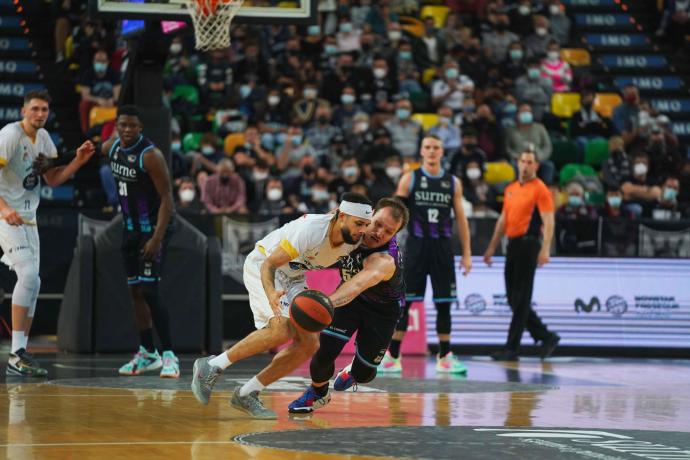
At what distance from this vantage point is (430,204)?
12.6 metres

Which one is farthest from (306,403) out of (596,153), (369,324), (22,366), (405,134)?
(596,153)

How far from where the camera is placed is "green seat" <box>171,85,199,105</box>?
2034cm

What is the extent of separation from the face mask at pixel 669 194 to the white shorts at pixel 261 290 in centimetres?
1260

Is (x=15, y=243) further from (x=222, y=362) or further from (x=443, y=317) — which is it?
(x=443, y=317)

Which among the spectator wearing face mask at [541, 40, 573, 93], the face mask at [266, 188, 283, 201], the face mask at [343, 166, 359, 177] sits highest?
the spectator wearing face mask at [541, 40, 573, 93]

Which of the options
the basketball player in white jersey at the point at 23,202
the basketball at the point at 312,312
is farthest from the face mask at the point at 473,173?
the basketball at the point at 312,312

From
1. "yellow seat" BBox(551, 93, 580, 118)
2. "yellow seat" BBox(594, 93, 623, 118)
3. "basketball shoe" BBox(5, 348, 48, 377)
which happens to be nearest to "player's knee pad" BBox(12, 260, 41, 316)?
"basketball shoe" BBox(5, 348, 48, 377)

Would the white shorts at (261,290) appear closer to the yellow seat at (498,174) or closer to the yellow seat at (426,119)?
the yellow seat at (498,174)

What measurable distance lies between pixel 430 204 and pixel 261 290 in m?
4.51

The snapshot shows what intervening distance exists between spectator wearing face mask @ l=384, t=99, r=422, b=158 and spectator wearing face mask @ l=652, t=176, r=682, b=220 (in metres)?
3.92

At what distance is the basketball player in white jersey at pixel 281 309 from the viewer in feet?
26.1

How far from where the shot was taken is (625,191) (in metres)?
20.4

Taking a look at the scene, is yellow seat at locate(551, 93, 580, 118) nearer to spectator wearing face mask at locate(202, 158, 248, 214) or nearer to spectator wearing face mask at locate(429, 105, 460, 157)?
spectator wearing face mask at locate(429, 105, 460, 157)

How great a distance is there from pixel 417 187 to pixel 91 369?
3.67 m
